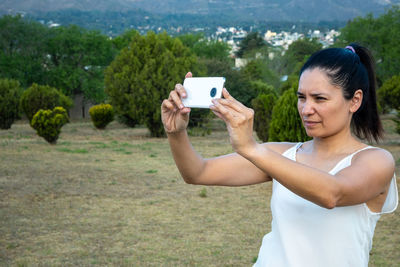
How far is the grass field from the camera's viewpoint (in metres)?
5.93

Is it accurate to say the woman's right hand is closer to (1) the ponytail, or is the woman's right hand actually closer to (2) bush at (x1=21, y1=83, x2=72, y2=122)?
(1) the ponytail

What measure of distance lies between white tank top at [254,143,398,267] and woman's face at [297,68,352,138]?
0.54 ft

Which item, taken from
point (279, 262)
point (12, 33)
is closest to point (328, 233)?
point (279, 262)

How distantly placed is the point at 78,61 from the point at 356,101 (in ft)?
155

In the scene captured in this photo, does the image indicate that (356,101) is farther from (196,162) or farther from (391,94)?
(391,94)

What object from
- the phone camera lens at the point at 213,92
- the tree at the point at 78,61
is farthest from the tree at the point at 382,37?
the phone camera lens at the point at 213,92

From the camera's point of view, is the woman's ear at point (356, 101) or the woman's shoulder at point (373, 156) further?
the woman's ear at point (356, 101)

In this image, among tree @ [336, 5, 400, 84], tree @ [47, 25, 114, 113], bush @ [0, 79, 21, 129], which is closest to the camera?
bush @ [0, 79, 21, 129]

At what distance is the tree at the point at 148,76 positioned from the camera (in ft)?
64.0

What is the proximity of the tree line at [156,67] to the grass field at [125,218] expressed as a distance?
270 centimetres

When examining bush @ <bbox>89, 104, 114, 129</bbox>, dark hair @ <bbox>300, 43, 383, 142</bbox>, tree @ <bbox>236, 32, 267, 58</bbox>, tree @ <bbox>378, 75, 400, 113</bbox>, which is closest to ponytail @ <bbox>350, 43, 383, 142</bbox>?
dark hair @ <bbox>300, 43, 383, 142</bbox>

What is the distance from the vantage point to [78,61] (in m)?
47.0

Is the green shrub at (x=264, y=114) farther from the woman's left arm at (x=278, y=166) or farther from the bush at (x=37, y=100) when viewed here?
the woman's left arm at (x=278, y=166)

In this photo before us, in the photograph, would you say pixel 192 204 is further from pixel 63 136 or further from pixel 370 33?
pixel 370 33
